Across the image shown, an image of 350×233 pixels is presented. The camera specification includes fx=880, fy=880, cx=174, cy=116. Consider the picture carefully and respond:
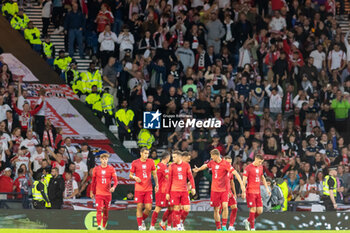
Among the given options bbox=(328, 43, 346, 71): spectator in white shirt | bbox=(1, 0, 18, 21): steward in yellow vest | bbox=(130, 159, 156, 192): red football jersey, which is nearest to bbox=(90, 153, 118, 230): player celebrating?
bbox=(130, 159, 156, 192): red football jersey

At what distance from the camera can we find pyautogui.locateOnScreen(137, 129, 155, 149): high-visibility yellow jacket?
26.8 meters

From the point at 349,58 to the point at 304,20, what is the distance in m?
2.07

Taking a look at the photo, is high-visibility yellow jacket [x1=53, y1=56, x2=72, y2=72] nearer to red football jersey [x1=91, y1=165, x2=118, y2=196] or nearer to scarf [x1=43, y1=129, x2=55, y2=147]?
scarf [x1=43, y1=129, x2=55, y2=147]

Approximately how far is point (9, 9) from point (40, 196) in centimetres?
829

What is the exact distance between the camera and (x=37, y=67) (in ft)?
94.2

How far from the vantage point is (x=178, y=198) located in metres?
20.8

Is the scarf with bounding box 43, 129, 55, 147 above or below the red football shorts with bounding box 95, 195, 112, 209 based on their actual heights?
above

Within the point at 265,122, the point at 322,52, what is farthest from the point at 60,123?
the point at 322,52

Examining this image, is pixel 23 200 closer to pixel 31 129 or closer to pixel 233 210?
pixel 31 129

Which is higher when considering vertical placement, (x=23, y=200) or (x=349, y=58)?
(x=349, y=58)

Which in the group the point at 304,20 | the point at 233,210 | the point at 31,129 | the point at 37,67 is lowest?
the point at 233,210

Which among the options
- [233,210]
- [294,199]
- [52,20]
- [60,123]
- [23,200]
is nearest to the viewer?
[233,210]

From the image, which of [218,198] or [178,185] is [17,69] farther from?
[218,198]

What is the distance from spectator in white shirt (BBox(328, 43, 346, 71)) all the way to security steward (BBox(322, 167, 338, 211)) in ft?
18.2
